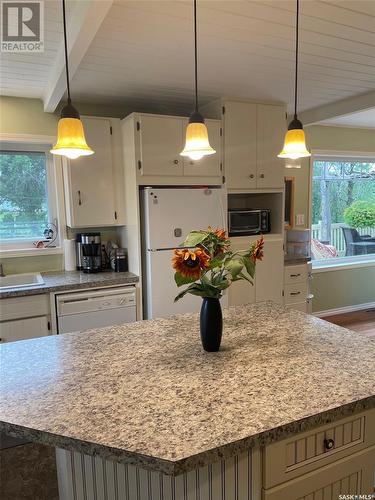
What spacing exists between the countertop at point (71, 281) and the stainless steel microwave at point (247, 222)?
3.29 ft

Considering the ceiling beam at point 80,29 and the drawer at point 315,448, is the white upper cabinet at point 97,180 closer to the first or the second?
the ceiling beam at point 80,29

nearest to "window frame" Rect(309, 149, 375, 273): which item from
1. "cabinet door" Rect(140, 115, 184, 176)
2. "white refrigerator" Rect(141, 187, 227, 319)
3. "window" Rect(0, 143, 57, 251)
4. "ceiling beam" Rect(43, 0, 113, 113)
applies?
"white refrigerator" Rect(141, 187, 227, 319)

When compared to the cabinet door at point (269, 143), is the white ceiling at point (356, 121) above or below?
above

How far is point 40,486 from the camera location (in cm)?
193

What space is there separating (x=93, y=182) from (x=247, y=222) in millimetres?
1415

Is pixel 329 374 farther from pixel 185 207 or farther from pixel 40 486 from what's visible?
pixel 185 207

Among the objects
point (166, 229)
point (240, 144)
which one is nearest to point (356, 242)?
point (240, 144)

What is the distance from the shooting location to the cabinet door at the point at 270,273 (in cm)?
330

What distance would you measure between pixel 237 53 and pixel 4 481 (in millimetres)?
2799

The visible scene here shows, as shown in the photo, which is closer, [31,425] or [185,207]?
[31,425]

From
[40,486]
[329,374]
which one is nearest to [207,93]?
[329,374]

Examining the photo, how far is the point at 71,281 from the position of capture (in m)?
2.75

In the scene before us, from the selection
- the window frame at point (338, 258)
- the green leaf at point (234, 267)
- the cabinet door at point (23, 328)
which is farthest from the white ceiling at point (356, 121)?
the cabinet door at point (23, 328)

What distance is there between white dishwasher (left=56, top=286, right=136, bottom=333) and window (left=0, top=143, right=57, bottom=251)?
817 millimetres
